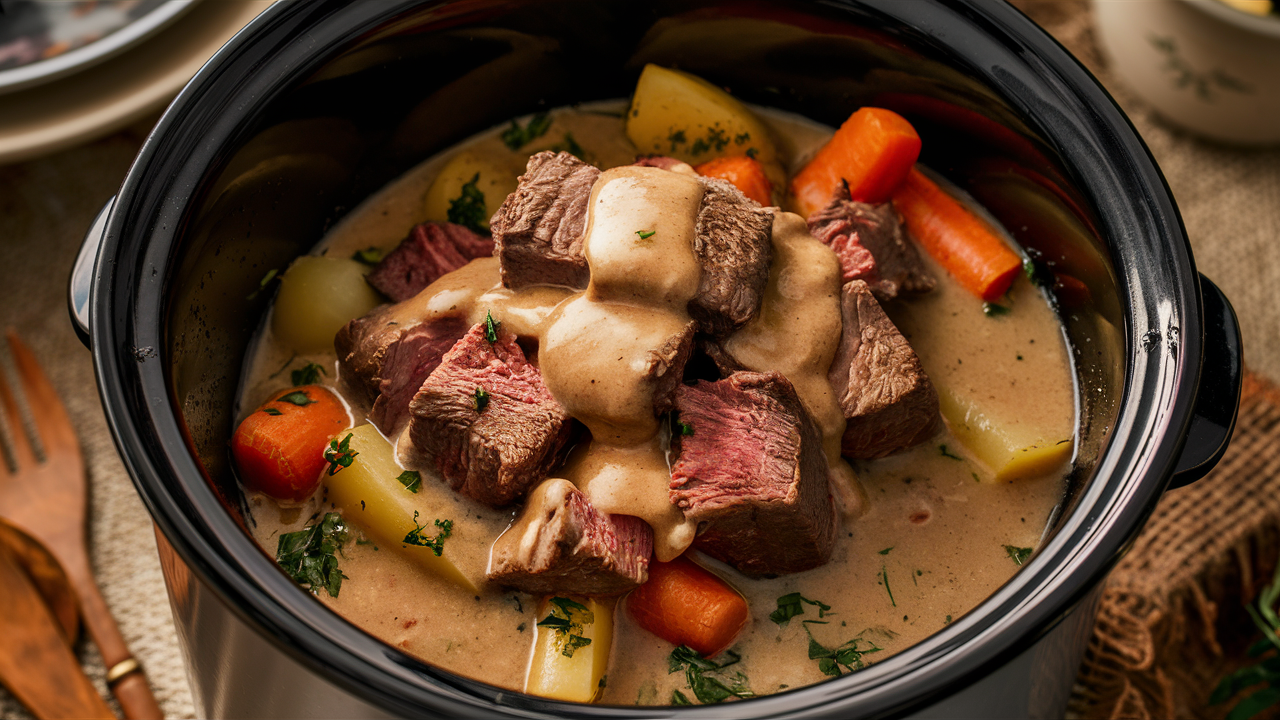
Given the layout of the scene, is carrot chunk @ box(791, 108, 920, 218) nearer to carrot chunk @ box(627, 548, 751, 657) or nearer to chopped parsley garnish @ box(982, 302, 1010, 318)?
chopped parsley garnish @ box(982, 302, 1010, 318)

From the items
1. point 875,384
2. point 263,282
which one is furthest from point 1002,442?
point 263,282

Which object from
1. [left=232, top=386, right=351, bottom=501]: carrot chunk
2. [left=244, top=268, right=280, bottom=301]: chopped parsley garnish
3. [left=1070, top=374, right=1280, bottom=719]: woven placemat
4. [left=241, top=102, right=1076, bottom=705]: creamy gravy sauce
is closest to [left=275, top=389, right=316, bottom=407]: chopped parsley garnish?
[left=232, top=386, right=351, bottom=501]: carrot chunk

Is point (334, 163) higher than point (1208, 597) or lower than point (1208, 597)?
higher

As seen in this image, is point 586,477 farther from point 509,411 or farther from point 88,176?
point 88,176

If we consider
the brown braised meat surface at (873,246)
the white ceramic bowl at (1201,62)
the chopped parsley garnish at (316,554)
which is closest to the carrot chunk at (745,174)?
the brown braised meat surface at (873,246)

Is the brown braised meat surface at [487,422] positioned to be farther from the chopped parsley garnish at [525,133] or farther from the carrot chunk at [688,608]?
the chopped parsley garnish at [525,133]

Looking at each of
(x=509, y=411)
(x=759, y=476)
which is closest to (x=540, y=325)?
(x=509, y=411)
